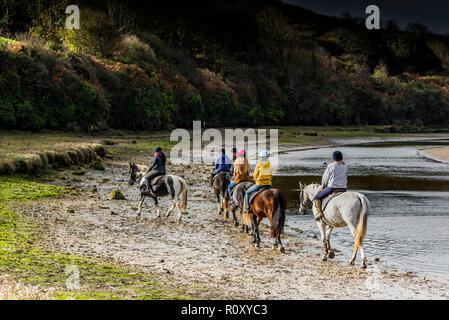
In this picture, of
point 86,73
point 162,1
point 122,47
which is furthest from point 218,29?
point 86,73

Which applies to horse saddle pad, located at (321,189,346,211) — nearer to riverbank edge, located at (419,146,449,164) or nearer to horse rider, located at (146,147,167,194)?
horse rider, located at (146,147,167,194)

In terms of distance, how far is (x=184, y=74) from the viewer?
74812 mm

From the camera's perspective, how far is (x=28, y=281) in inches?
316

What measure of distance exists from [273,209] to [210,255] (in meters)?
1.88

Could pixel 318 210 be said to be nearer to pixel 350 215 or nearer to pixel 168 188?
pixel 350 215

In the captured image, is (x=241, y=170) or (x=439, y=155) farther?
(x=439, y=155)

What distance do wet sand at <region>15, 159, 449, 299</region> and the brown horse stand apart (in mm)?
375

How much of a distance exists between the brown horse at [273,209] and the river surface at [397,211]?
4.94 feet

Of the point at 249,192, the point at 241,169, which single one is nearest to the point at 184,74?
the point at 241,169

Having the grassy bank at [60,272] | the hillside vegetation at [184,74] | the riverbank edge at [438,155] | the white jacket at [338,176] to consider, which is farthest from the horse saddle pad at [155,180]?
the riverbank edge at [438,155]

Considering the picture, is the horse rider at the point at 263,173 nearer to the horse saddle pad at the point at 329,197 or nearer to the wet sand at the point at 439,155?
the horse saddle pad at the point at 329,197
